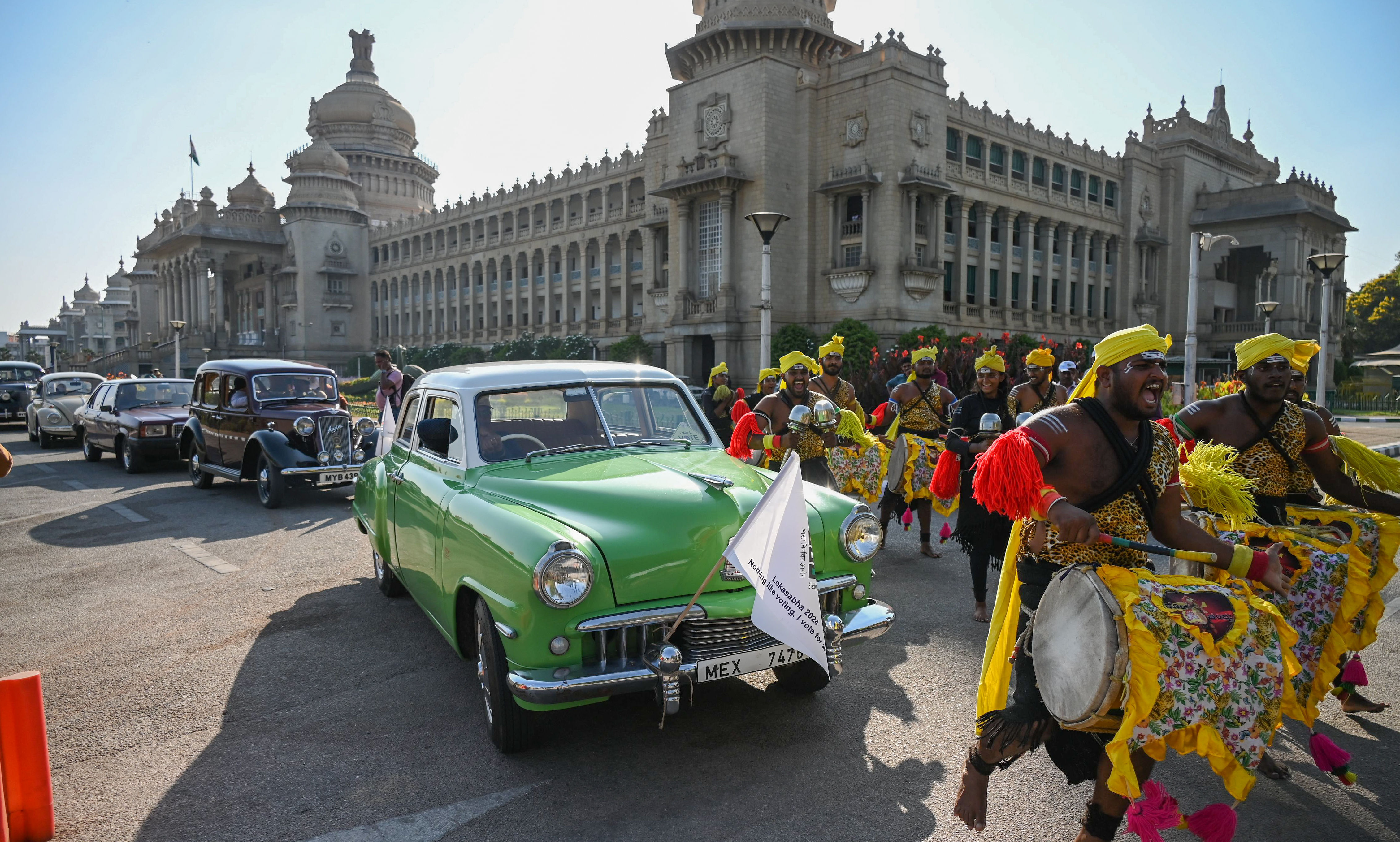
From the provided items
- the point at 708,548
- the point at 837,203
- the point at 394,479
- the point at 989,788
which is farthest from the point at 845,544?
the point at 837,203

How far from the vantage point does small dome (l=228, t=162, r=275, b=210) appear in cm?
8719

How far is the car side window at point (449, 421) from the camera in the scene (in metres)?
5.12

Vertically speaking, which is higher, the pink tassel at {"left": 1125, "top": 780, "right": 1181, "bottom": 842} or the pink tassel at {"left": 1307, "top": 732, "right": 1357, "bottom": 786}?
the pink tassel at {"left": 1125, "top": 780, "right": 1181, "bottom": 842}

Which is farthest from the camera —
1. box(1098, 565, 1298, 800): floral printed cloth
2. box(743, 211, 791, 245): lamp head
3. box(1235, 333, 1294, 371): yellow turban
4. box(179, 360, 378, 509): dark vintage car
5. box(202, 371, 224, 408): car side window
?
box(743, 211, 791, 245): lamp head

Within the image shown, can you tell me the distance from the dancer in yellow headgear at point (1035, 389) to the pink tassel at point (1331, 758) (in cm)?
356

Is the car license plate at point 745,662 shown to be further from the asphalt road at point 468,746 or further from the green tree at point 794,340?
the green tree at point 794,340

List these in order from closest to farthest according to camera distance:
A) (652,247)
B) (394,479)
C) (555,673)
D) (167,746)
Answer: (555,673), (167,746), (394,479), (652,247)

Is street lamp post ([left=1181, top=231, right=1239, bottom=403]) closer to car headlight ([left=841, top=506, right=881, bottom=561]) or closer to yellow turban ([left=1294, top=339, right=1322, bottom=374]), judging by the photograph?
yellow turban ([left=1294, top=339, right=1322, bottom=374])

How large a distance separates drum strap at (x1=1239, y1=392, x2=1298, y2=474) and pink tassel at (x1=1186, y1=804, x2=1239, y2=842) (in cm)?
235

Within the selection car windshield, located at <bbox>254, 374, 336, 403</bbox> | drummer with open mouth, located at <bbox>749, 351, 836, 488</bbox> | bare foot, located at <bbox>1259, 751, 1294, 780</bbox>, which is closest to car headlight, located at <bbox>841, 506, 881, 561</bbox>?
bare foot, located at <bbox>1259, 751, 1294, 780</bbox>

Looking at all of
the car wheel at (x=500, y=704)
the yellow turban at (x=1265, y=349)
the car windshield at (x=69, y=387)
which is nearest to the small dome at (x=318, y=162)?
the car windshield at (x=69, y=387)

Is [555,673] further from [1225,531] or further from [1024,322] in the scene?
[1024,322]

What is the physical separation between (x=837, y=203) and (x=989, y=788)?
3858cm

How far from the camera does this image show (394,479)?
19.4 ft
